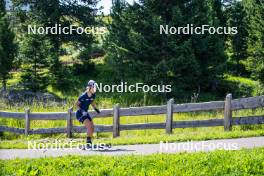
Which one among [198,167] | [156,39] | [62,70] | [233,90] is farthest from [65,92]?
[198,167]

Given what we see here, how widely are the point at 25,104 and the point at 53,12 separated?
9233 millimetres

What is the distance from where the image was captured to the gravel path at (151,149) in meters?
12.5

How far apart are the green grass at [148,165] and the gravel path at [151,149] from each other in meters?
1.37

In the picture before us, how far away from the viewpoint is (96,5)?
38.1 m

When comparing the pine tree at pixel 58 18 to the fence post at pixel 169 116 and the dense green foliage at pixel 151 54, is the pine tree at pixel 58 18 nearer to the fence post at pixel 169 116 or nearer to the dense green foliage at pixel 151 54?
the dense green foliage at pixel 151 54

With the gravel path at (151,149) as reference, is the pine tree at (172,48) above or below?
above

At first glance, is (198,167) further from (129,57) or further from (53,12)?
(53,12)

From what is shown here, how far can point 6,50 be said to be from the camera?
1247 inches

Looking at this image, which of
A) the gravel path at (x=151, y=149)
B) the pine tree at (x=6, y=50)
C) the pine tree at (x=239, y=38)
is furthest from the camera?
the pine tree at (x=239, y=38)

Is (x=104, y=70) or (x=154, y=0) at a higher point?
(x=154, y=0)

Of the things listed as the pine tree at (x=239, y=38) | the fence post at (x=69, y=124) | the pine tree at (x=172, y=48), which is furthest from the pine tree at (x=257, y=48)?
the fence post at (x=69, y=124)

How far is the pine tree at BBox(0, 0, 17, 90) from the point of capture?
31141 mm
